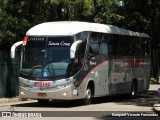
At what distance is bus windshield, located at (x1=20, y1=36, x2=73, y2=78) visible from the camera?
19.0m

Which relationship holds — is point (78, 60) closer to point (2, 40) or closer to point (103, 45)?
point (103, 45)

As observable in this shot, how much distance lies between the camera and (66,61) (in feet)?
62.3

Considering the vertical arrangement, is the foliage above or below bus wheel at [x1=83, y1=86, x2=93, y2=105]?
above

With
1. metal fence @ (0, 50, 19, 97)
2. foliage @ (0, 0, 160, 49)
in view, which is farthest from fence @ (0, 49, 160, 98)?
foliage @ (0, 0, 160, 49)

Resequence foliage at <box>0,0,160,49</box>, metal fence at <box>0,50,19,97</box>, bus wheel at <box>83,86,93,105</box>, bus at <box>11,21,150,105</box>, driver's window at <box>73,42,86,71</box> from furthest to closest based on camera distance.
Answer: foliage at <box>0,0,160,49</box>
metal fence at <box>0,50,19,97</box>
bus wheel at <box>83,86,93,105</box>
driver's window at <box>73,42,86,71</box>
bus at <box>11,21,150,105</box>

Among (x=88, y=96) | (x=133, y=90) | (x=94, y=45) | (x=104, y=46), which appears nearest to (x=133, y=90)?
(x=133, y=90)

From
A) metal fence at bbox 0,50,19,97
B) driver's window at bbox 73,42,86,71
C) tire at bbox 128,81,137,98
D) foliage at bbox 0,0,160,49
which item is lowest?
tire at bbox 128,81,137,98

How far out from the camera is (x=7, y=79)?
23.6m

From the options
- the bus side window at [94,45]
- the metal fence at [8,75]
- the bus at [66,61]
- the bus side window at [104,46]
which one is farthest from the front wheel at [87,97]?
the metal fence at [8,75]

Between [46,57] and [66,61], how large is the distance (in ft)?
2.88

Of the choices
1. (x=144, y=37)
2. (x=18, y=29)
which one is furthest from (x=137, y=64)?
(x=18, y=29)

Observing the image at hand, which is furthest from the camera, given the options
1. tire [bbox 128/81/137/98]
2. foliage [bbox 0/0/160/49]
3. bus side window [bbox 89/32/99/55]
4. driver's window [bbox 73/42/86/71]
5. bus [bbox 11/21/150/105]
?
tire [bbox 128/81/137/98]

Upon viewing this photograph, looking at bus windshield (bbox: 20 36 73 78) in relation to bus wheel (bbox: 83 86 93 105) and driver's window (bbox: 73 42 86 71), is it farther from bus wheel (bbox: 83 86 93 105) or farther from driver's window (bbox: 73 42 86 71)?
bus wheel (bbox: 83 86 93 105)

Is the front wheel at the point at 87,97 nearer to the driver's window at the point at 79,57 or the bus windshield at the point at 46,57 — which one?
the driver's window at the point at 79,57
